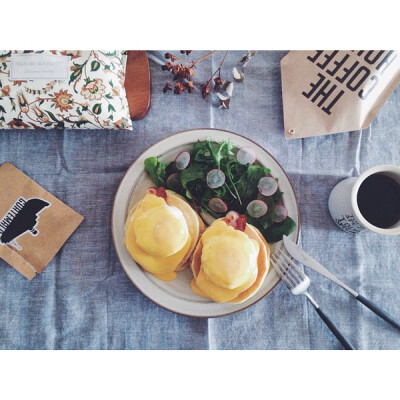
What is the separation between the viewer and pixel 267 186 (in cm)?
70

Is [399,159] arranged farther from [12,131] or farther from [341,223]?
[12,131]

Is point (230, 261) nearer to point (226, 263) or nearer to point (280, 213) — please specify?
point (226, 263)

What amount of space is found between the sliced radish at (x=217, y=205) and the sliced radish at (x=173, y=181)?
0.07m

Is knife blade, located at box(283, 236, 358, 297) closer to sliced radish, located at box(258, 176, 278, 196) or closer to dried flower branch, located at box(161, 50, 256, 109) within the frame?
sliced radish, located at box(258, 176, 278, 196)

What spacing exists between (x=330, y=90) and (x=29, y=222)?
2.28ft

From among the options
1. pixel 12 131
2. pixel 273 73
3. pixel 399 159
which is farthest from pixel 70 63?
pixel 399 159

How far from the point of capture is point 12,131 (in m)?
0.78

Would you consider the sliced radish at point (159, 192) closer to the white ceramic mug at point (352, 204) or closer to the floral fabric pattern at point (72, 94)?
the floral fabric pattern at point (72, 94)

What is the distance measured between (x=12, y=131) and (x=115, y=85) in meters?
0.25

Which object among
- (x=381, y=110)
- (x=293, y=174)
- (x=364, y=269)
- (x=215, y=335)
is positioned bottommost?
(x=215, y=335)

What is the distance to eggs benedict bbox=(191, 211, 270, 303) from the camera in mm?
605

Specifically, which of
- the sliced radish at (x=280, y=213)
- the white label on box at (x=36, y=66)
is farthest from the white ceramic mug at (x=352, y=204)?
the white label on box at (x=36, y=66)

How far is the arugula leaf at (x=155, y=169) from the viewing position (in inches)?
27.4

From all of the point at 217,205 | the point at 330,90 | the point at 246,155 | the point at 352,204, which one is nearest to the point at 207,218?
the point at 217,205
